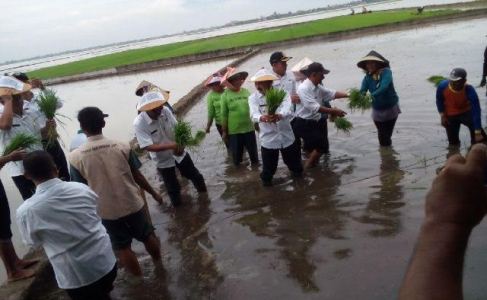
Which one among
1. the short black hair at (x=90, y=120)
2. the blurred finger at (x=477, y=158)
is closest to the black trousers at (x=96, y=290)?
the short black hair at (x=90, y=120)

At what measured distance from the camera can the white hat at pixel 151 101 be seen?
529 centimetres

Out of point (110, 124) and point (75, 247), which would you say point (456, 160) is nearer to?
point (75, 247)

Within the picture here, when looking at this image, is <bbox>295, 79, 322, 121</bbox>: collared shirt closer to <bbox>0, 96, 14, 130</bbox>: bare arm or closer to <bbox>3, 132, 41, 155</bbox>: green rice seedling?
<bbox>3, 132, 41, 155</bbox>: green rice seedling

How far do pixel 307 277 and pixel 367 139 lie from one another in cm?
467

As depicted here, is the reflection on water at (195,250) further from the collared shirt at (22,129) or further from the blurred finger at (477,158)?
the blurred finger at (477,158)

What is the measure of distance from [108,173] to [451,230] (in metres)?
3.46

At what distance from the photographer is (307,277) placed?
12.6 ft

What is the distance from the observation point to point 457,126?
6.64m

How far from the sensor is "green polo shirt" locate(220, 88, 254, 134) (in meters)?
6.93

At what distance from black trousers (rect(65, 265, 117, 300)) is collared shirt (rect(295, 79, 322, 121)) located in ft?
12.7

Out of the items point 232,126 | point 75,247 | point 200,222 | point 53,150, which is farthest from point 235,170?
point 75,247

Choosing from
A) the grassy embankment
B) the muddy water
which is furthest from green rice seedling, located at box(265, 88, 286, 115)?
the grassy embankment

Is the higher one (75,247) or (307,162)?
(75,247)

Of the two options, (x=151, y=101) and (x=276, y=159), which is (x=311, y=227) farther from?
(x=151, y=101)
